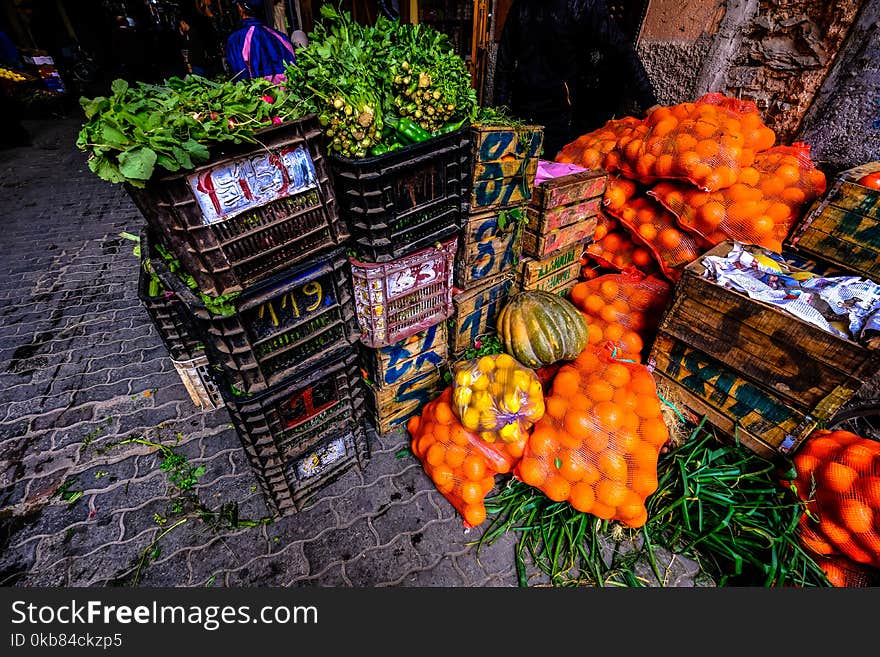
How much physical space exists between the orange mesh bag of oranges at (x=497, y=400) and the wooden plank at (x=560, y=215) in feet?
4.09

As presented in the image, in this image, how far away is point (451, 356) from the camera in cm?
347

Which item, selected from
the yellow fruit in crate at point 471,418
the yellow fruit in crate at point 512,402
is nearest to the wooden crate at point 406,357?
the yellow fruit in crate at point 471,418

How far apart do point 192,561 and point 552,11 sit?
5.54 metres

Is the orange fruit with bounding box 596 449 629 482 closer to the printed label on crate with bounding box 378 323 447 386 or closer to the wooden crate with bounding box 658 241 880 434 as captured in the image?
the wooden crate with bounding box 658 241 880 434

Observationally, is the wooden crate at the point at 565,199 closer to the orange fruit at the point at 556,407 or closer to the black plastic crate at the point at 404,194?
the black plastic crate at the point at 404,194

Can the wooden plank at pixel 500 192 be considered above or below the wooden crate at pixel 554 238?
above

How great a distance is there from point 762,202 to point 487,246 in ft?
7.41

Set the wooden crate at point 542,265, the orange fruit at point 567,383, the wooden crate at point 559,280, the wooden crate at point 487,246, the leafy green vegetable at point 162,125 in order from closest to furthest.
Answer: the leafy green vegetable at point 162,125 → the orange fruit at point 567,383 → the wooden crate at point 487,246 → the wooden crate at point 542,265 → the wooden crate at point 559,280

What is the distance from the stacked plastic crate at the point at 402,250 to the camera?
90.1 inches

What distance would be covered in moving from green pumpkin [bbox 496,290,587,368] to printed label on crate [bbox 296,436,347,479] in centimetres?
150

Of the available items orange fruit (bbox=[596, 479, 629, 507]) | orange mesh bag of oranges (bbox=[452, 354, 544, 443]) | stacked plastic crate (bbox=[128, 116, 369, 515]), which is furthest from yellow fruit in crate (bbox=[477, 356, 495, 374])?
orange fruit (bbox=[596, 479, 629, 507])

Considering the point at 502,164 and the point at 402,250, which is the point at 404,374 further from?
the point at 502,164

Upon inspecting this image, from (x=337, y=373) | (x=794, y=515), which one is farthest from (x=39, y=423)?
(x=794, y=515)

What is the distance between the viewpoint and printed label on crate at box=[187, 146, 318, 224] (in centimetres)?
176
